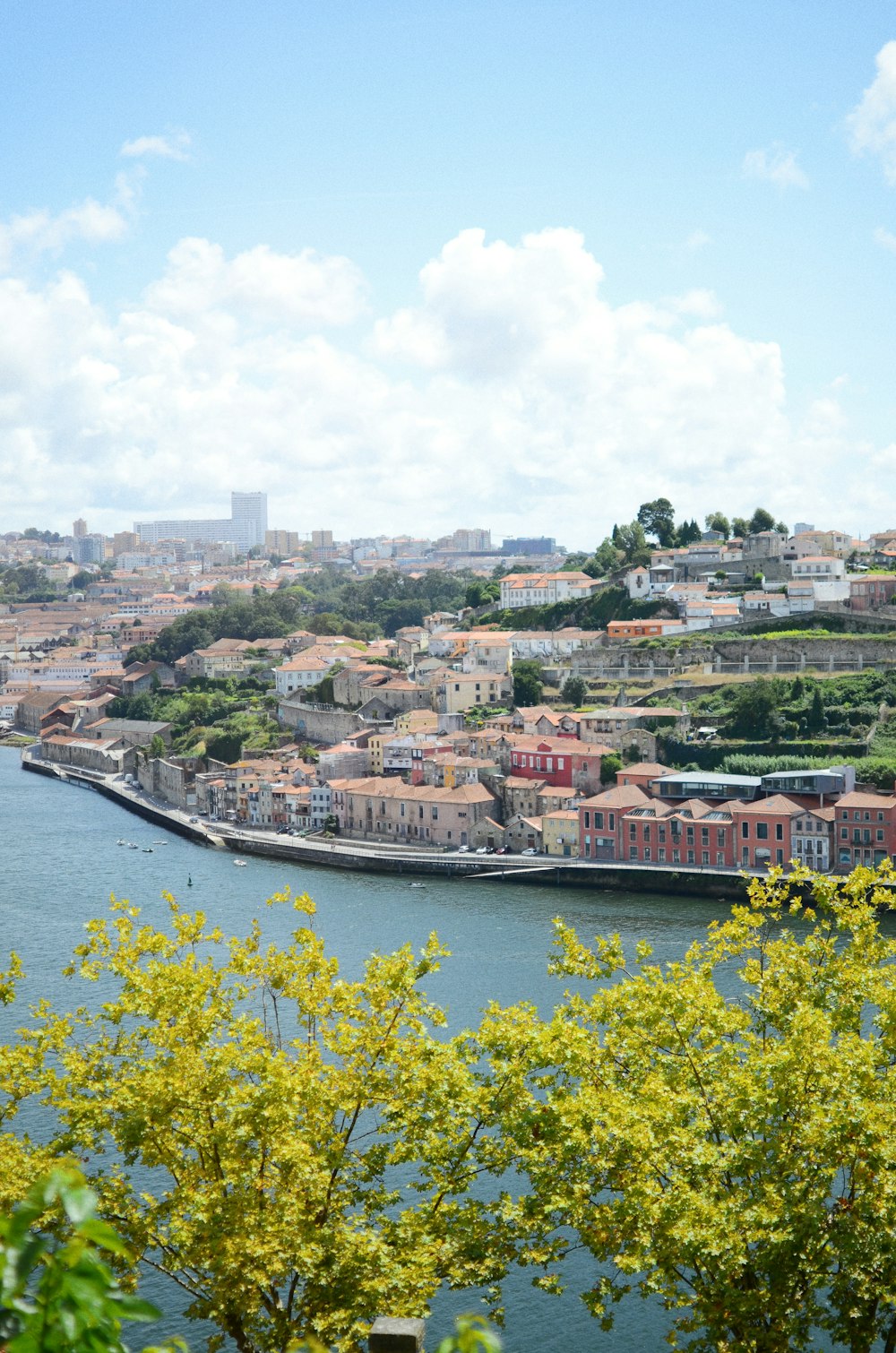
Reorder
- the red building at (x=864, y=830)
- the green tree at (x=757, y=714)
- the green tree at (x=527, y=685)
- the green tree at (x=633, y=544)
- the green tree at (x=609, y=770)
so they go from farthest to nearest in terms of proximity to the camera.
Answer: the green tree at (x=633, y=544) < the green tree at (x=527, y=685) < the green tree at (x=757, y=714) < the green tree at (x=609, y=770) < the red building at (x=864, y=830)

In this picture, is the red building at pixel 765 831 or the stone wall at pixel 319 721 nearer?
the red building at pixel 765 831

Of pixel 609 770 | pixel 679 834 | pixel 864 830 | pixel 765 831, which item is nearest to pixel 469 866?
pixel 679 834

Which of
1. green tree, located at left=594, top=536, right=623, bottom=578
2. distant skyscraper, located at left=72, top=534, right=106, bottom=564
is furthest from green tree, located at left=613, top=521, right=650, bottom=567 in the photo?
distant skyscraper, located at left=72, top=534, right=106, bottom=564

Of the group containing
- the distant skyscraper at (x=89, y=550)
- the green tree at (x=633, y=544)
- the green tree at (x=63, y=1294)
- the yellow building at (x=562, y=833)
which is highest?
the distant skyscraper at (x=89, y=550)

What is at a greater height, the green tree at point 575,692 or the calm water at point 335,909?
the green tree at point 575,692

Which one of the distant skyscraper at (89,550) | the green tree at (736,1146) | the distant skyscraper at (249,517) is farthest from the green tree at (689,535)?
the distant skyscraper at (249,517)

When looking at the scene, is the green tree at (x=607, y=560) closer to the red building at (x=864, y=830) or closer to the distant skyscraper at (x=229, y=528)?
the red building at (x=864, y=830)

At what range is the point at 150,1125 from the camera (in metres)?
5.54

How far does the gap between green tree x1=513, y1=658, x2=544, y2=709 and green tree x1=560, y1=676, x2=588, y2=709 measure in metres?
0.82

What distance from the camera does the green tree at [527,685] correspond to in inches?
1296

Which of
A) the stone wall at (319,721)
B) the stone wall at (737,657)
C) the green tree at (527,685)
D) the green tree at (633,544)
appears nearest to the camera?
the stone wall at (737,657)

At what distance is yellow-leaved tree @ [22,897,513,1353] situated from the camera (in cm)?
516

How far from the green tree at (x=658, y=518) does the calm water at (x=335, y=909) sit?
808 inches

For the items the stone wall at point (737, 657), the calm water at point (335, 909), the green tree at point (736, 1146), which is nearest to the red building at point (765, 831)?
the calm water at point (335, 909)
